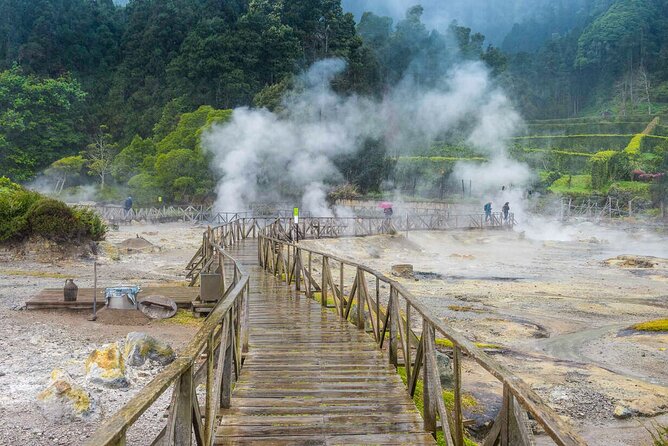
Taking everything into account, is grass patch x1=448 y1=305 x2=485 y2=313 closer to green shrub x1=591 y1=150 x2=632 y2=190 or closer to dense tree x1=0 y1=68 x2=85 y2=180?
green shrub x1=591 y1=150 x2=632 y2=190

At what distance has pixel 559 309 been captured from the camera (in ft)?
56.2

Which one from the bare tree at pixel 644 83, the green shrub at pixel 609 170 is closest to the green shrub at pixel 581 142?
the green shrub at pixel 609 170

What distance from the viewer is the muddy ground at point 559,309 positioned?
9094mm

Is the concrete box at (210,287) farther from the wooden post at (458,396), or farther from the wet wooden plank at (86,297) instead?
the wooden post at (458,396)

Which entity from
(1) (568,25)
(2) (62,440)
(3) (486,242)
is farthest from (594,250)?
(1) (568,25)

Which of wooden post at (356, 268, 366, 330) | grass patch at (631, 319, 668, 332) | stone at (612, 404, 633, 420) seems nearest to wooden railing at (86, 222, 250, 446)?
wooden post at (356, 268, 366, 330)

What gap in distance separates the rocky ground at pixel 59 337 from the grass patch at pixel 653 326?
401 inches

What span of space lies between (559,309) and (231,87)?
5015 centimetres

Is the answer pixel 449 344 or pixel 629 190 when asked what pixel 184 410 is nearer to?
pixel 449 344

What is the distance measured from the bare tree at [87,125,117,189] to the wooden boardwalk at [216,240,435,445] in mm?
45399

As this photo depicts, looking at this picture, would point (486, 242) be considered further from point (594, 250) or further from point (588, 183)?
point (588, 183)

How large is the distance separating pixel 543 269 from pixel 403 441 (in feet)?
76.7

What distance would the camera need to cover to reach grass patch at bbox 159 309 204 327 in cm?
1298

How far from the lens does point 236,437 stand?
14.8ft
